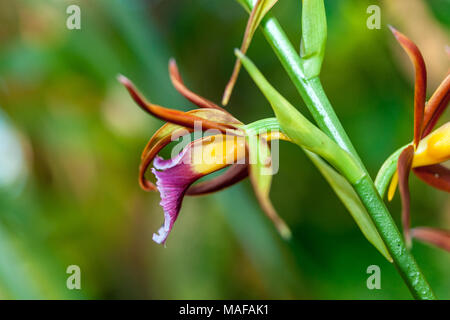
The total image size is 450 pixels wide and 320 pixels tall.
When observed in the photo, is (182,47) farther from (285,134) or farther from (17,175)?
(285,134)

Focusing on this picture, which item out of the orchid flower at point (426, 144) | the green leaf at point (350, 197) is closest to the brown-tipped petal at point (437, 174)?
the orchid flower at point (426, 144)

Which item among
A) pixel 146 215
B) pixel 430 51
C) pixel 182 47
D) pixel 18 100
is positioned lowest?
A: pixel 146 215

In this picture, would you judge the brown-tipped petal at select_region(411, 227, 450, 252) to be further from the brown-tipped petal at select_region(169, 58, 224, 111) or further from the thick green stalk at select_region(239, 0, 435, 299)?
the brown-tipped petal at select_region(169, 58, 224, 111)

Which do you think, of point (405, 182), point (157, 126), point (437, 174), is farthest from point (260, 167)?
point (157, 126)

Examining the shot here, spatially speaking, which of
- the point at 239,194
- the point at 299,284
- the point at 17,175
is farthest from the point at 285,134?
the point at 17,175

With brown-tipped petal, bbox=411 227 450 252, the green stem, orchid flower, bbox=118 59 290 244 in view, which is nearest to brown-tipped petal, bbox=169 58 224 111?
orchid flower, bbox=118 59 290 244

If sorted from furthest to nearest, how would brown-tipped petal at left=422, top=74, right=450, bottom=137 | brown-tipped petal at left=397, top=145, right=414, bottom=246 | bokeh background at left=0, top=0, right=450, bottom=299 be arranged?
bokeh background at left=0, top=0, right=450, bottom=299
brown-tipped petal at left=422, top=74, right=450, bottom=137
brown-tipped petal at left=397, top=145, right=414, bottom=246

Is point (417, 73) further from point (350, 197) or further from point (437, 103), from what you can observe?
point (350, 197)
